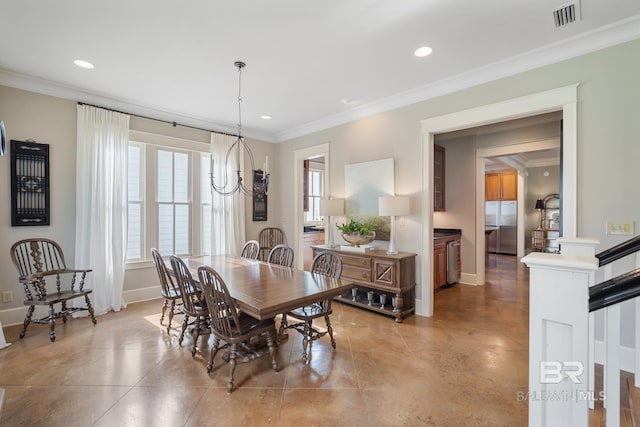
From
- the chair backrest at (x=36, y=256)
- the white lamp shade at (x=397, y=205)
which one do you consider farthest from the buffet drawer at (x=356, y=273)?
the chair backrest at (x=36, y=256)

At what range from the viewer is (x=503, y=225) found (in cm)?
870

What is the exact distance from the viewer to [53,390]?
219cm

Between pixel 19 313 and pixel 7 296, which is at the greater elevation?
pixel 7 296

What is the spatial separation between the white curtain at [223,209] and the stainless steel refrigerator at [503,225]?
7.83 meters

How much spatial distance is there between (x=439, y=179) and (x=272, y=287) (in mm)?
4304

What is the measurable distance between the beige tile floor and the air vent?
292 centimetres

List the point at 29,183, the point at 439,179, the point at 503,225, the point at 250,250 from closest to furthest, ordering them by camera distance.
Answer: the point at 29,183, the point at 250,250, the point at 439,179, the point at 503,225

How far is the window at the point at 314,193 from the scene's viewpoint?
8.13 meters

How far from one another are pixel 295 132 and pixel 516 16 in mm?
3837

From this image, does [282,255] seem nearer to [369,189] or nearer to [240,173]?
[369,189]

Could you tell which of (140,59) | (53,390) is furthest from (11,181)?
(53,390)

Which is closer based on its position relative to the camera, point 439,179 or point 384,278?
point 384,278

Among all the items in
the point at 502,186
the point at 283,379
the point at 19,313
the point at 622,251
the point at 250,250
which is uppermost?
the point at 502,186

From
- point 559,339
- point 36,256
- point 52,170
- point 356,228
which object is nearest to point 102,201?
point 52,170
